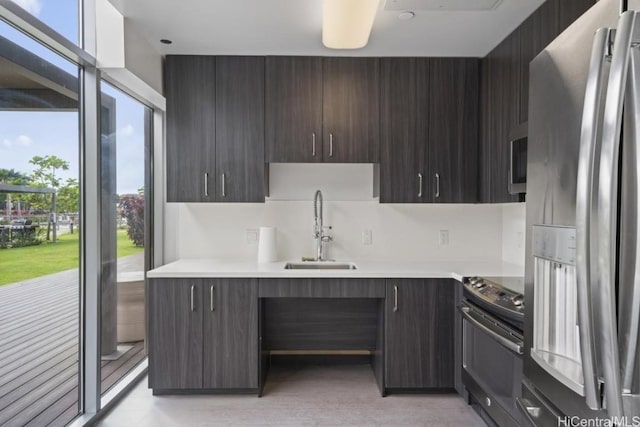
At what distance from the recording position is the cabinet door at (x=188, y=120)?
9.49ft

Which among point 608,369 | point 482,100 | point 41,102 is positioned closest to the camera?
point 608,369

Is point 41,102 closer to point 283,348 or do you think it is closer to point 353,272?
point 353,272

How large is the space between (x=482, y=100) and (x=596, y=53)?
218 cm

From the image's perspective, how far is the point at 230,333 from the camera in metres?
2.57

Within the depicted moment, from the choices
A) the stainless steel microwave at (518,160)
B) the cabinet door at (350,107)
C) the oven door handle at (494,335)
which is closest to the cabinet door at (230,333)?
the cabinet door at (350,107)

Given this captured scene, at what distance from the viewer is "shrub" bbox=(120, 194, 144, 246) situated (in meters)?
2.77

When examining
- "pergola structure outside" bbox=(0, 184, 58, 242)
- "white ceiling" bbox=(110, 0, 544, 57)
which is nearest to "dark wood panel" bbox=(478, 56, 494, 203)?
"white ceiling" bbox=(110, 0, 544, 57)

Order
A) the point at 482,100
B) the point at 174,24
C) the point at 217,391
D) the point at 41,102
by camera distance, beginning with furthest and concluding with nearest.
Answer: the point at 482,100
the point at 217,391
the point at 174,24
the point at 41,102

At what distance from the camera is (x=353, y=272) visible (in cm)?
257

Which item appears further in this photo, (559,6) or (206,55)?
(206,55)

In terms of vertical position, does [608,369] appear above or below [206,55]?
below

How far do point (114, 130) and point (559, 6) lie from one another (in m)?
2.68

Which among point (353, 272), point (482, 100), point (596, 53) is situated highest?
point (482, 100)

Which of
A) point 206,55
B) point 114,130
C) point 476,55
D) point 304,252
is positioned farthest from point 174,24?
point 476,55
